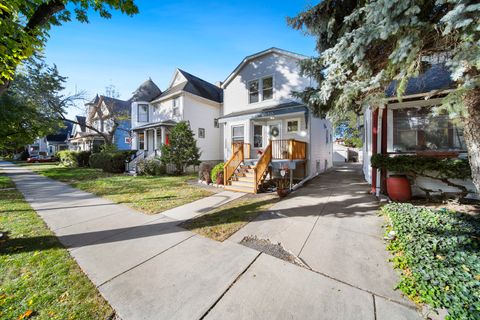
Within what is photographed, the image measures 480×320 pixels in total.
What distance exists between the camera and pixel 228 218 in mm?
4910

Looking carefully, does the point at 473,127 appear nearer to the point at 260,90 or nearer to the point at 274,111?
the point at 274,111

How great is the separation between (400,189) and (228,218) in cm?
551

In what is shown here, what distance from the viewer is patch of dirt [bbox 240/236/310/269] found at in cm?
309

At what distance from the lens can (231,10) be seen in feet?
25.1

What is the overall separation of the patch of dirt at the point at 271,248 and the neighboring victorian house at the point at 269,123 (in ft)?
13.7

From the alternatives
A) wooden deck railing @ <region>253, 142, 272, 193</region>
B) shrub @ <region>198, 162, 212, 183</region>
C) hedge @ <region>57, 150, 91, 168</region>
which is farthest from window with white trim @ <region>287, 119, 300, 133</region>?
hedge @ <region>57, 150, 91, 168</region>

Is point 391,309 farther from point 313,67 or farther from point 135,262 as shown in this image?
point 313,67

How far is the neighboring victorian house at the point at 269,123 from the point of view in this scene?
8836 millimetres

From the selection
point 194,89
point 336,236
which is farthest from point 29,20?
point 194,89

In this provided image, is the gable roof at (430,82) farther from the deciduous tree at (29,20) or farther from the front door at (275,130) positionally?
the deciduous tree at (29,20)

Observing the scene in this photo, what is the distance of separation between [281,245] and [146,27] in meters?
9.54

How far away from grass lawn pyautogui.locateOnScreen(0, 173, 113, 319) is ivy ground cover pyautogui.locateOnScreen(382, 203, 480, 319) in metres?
3.73

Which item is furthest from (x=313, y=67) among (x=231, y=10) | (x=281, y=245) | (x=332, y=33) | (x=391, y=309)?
(x=391, y=309)

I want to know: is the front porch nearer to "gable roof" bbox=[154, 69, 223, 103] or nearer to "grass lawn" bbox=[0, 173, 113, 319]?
"gable roof" bbox=[154, 69, 223, 103]
